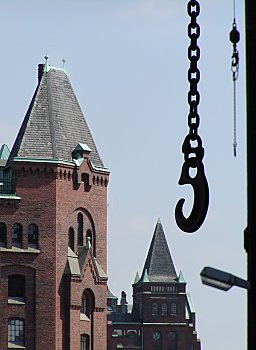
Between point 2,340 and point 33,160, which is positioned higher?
point 33,160

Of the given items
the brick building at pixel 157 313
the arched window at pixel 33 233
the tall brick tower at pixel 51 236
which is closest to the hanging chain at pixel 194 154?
the tall brick tower at pixel 51 236

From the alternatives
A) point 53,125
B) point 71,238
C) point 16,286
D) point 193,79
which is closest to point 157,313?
point 71,238

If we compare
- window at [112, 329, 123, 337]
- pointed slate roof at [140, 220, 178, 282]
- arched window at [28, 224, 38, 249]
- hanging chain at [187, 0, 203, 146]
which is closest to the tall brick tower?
arched window at [28, 224, 38, 249]

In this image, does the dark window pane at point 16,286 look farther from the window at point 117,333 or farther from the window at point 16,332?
Answer: the window at point 117,333

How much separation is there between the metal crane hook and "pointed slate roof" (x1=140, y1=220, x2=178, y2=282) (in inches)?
4724

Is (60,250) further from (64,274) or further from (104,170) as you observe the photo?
(104,170)

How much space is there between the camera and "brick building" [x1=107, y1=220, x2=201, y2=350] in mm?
124562

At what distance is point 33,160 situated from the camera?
7700 centimetres

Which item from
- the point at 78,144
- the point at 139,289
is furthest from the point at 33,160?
the point at 139,289
